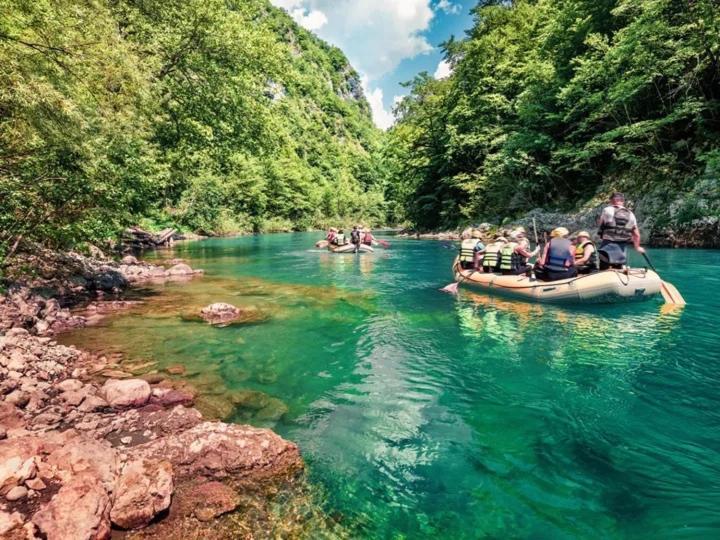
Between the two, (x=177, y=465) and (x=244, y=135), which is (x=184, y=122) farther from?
(x=177, y=465)

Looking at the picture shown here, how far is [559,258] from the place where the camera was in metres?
10.1

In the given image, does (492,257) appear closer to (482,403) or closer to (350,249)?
(482,403)

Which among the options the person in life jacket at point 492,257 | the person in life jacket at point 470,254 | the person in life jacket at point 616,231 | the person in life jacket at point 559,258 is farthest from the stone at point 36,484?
the person in life jacket at point 470,254

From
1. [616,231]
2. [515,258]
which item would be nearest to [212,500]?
[616,231]

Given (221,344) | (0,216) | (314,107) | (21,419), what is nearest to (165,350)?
(221,344)

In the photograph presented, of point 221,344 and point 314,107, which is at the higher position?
point 314,107

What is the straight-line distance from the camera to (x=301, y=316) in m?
9.56

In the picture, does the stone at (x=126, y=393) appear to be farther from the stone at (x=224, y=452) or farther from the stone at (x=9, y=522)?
the stone at (x=9, y=522)

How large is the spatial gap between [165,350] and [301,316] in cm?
313

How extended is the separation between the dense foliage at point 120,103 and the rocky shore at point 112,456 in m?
3.04

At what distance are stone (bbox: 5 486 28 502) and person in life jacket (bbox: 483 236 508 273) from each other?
11.1m

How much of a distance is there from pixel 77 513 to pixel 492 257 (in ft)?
36.1

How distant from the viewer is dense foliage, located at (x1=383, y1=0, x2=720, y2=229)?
1734 cm

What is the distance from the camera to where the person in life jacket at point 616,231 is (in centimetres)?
949
